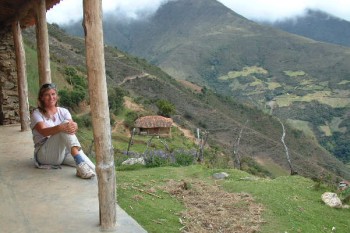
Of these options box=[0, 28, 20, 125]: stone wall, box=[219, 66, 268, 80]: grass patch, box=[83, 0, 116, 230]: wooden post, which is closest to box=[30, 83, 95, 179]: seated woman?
box=[83, 0, 116, 230]: wooden post

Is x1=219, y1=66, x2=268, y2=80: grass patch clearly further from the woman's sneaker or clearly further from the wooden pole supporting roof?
the wooden pole supporting roof

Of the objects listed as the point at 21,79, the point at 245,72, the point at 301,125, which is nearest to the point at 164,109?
the point at 21,79

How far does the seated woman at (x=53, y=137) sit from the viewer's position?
5.06 meters

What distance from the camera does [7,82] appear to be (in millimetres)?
9141

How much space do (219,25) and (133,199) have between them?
124288mm

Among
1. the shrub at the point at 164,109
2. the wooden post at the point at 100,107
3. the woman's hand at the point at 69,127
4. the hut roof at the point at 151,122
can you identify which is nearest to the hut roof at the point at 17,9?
the woman's hand at the point at 69,127

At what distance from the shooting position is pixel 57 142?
5.23 metres

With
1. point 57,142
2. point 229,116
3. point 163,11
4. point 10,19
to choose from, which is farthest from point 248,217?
point 163,11

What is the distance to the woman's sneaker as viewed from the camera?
5.05m

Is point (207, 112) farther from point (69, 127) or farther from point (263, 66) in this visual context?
point (263, 66)

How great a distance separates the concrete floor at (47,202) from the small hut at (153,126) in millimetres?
23833

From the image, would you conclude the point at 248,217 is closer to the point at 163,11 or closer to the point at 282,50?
the point at 282,50

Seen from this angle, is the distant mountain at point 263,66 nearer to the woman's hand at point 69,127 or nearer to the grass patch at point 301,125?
the grass patch at point 301,125

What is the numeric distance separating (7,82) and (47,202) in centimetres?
536
